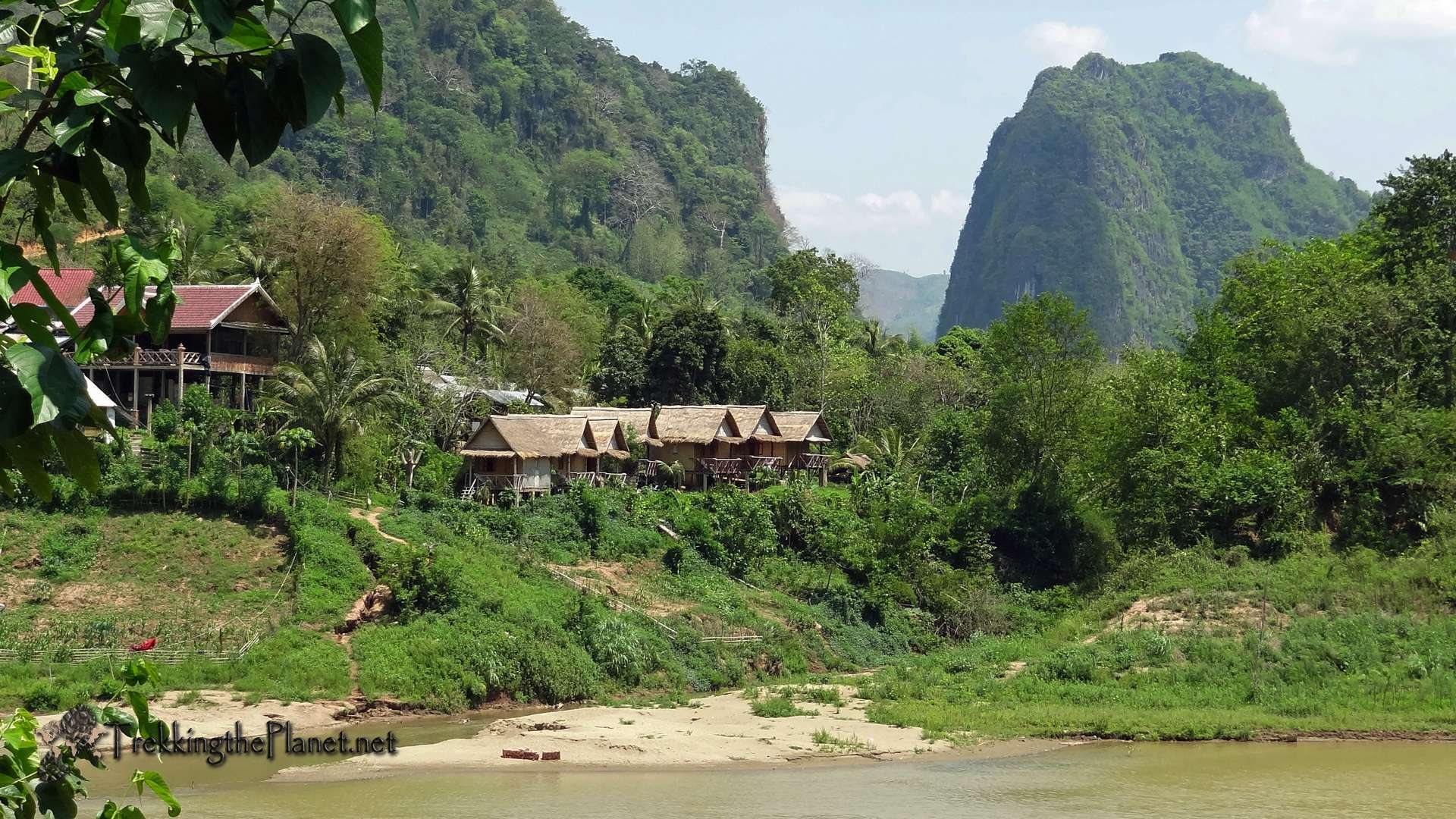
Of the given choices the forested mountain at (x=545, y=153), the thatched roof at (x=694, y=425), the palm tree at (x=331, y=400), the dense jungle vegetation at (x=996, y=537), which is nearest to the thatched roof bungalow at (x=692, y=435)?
the thatched roof at (x=694, y=425)

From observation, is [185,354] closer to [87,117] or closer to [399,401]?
[399,401]

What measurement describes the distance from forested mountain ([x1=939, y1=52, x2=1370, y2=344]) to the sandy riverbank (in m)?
120

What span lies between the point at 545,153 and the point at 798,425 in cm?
7020

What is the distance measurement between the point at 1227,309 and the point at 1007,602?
39.0ft

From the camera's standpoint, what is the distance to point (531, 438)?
33.0 metres

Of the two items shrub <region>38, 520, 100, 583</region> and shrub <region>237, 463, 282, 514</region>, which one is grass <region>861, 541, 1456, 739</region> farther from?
shrub <region>38, 520, 100, 583</region>

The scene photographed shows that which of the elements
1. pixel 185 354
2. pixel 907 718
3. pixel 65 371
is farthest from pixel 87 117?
pixel 185 354

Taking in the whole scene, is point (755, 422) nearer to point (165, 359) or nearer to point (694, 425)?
point (694, 425)

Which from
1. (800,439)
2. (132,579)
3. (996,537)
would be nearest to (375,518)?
(132,579)

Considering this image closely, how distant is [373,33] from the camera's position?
68.0 inches

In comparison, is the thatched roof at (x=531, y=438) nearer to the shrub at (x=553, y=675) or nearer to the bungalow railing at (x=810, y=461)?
the bungalow railing at (x=810, y=461)

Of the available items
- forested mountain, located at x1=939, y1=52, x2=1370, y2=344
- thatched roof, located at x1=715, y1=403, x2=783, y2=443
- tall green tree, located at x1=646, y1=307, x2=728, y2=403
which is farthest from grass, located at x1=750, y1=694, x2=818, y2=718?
forested mountain, located at x1=939, y1=52, x2=1370, y2=344

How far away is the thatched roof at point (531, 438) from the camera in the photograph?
3228 centimetres

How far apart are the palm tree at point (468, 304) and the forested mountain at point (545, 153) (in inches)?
983
